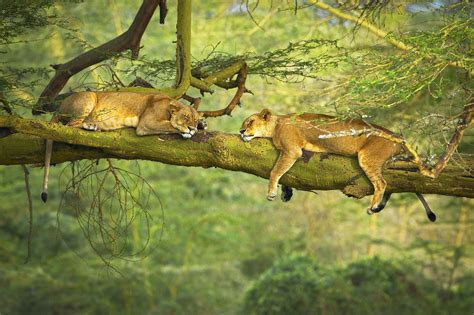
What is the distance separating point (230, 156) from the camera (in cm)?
716

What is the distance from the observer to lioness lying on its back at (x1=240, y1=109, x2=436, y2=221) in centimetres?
704

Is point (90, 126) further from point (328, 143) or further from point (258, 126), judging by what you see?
point (328, 143)

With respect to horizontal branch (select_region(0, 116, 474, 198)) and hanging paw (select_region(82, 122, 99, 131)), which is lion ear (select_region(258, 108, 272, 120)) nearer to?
horizontal branch (select_region(0, 116, 474, 198))

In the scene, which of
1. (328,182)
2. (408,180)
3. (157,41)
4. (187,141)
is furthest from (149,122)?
(157,41)

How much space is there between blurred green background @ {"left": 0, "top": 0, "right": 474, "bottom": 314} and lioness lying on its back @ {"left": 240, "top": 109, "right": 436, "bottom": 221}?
9.66 metres

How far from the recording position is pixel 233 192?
2362 centimetres

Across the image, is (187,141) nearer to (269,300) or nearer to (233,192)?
(269,300)

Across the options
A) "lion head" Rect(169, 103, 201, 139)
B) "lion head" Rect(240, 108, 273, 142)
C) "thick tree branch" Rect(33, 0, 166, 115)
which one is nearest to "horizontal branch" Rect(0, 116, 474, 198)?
"lion head" Rect(169, 103, 201, 139)

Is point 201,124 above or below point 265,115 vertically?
below

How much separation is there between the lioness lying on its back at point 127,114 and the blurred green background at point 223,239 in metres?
9.59

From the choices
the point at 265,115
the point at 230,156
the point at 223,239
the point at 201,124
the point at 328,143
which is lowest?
the point at 223,239

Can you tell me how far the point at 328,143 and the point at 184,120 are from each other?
113 centimetres

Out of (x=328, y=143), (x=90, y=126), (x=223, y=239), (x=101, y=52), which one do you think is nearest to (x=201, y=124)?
(x=90, y=126)

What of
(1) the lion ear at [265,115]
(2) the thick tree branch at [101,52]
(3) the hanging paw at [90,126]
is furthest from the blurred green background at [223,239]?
(3) the hanging paw at [90,126]
